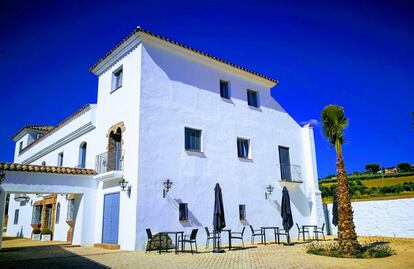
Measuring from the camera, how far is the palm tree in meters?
10.5

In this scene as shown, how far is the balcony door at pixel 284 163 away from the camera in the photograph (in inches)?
753

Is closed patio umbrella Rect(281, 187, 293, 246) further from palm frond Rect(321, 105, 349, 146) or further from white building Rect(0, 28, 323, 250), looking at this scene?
palm frond Rect(321, 105, 349, 146)

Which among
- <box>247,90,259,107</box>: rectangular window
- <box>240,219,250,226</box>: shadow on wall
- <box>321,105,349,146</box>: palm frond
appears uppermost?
<box>247,90,259,107</box>: rectangular window

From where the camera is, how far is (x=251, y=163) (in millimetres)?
17469

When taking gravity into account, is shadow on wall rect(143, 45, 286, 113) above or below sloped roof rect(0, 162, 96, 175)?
above

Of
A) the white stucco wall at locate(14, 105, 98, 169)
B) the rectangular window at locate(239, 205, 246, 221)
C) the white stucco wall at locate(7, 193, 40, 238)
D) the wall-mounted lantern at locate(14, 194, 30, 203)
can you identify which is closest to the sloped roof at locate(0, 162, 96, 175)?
the white stucco wall at locate(14, 105, 98, 169)

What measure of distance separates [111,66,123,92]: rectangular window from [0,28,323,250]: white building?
0.06 metres

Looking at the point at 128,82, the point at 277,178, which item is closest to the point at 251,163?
the point at 277,178

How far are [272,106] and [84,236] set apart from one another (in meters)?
12.8

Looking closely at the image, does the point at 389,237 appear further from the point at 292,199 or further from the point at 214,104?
the point at 214,104

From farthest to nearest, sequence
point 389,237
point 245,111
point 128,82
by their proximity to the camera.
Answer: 1. point 245,111
2. point 389,237
3. point 128,82

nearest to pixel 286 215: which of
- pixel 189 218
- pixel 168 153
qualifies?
pixel 189 218

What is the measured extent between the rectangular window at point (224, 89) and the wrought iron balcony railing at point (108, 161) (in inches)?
250

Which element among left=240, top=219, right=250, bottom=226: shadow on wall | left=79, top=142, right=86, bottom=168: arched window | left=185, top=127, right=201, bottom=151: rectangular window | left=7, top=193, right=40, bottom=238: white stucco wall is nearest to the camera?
left=185, top=127, right=201, bottom=151: rectangular window
